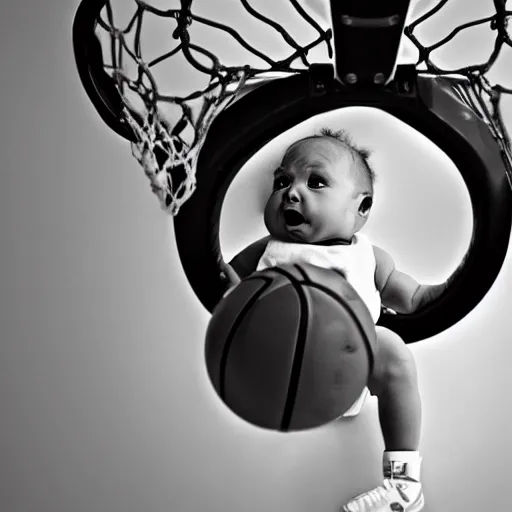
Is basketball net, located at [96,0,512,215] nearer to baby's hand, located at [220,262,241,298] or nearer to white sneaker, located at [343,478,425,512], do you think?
baby's hand, located at [220,262,241,298]

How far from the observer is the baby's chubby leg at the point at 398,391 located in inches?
40.8

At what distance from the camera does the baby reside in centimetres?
100

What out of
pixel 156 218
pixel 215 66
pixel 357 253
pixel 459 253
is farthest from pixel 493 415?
pixel 215 66

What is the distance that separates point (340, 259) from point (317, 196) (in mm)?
85

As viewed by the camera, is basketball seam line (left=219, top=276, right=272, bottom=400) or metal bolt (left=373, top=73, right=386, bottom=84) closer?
basketball seam line (left=219, top=276, right=272, bottom=400)

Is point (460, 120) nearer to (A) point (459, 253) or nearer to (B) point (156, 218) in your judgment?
(A) point (459, 253)

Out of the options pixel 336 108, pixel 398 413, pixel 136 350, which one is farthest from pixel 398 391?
pixel 136 350

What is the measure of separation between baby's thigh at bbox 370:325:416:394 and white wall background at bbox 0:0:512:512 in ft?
1.00

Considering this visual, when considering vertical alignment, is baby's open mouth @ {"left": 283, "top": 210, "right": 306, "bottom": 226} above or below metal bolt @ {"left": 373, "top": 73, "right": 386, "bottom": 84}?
below

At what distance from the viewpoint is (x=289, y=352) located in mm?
813

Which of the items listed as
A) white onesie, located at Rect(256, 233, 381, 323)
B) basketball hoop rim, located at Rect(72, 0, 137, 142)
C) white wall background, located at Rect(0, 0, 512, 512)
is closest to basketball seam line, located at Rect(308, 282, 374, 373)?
white onesie, located at Rect(256, 233, 381, 323)

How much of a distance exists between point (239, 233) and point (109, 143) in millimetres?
505

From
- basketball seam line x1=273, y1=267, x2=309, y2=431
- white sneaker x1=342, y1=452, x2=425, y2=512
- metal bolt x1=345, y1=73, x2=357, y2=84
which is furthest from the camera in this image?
white sneaker x1=342, y1=452, x2=425, y2=512

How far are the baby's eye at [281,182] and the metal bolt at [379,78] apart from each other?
0.58ft
